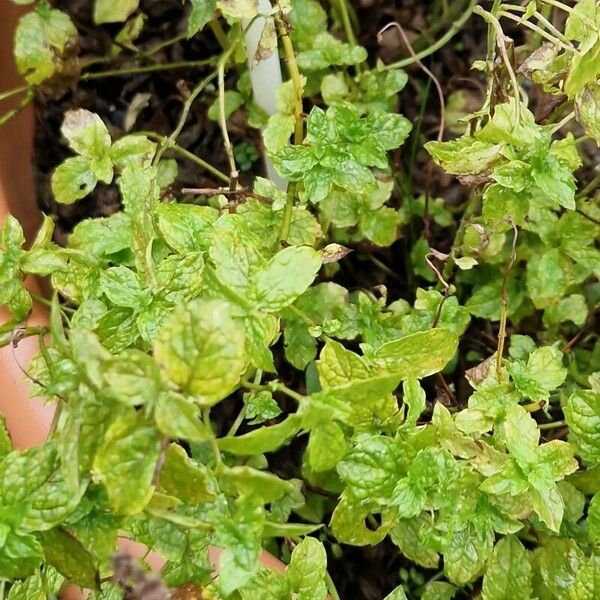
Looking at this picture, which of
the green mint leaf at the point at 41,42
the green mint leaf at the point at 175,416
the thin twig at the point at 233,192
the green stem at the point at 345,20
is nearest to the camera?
the green mint leaf at the point at 175,416

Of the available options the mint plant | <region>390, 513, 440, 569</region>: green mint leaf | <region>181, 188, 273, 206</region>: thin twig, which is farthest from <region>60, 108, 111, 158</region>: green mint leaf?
<region>390, 513, 440, 569</region>: green mint leaf

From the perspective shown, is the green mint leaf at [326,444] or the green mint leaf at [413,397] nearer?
the green mint leaf at [326,444]

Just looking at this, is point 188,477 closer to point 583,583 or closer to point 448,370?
point 583,583

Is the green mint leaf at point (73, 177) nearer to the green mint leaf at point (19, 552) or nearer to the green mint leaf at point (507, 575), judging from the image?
the green mint leaf at point (19, 552)

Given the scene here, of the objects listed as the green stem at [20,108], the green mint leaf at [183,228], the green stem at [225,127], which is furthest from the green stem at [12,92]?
the green mint leaf at [183,228]

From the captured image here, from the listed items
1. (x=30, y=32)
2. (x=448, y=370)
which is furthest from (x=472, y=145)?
(x=30, y=32)

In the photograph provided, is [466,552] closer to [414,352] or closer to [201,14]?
[414,352]

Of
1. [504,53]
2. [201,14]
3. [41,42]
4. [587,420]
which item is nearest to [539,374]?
[587,420]
